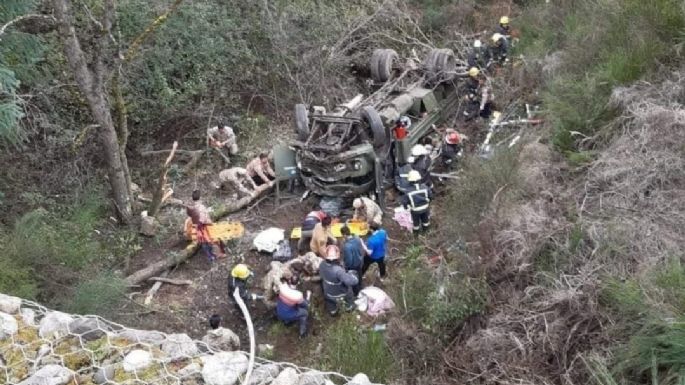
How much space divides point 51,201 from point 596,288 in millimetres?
8179

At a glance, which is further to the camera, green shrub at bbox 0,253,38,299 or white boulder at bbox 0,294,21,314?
green shrub at bbox 0,253,38,299

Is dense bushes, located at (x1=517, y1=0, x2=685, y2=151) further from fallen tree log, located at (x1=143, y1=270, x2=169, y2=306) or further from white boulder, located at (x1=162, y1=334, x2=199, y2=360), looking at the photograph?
Answer: white boulder, located at (x1=162, y1=334, x2=199, y2=360)

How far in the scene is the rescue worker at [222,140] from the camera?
463 inches

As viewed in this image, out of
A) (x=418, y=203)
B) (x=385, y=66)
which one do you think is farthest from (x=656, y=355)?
(x=385, y=66)

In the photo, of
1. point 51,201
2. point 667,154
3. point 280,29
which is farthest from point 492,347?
point 280,29

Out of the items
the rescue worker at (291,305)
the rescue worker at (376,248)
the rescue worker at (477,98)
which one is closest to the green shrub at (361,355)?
the rescue worker at (291,305)

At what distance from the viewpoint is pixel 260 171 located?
11.0 meters

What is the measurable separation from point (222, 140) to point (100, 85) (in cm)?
302

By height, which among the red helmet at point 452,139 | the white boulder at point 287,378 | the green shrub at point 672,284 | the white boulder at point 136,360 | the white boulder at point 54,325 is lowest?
the red helmet at point 452,139

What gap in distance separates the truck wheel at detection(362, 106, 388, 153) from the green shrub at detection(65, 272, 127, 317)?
447cm

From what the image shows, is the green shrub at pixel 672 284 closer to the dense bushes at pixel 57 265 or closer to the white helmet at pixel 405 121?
the dense bushes at pixel 57 265

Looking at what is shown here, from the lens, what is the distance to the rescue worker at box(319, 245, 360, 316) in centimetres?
780

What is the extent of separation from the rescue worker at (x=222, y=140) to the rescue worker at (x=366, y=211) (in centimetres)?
326

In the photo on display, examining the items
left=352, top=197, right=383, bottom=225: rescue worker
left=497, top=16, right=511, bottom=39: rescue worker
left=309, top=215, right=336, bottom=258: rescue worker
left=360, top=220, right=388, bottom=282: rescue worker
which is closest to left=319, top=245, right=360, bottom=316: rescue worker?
left=360, top=220, right=388, bottom=282: rescue worker
